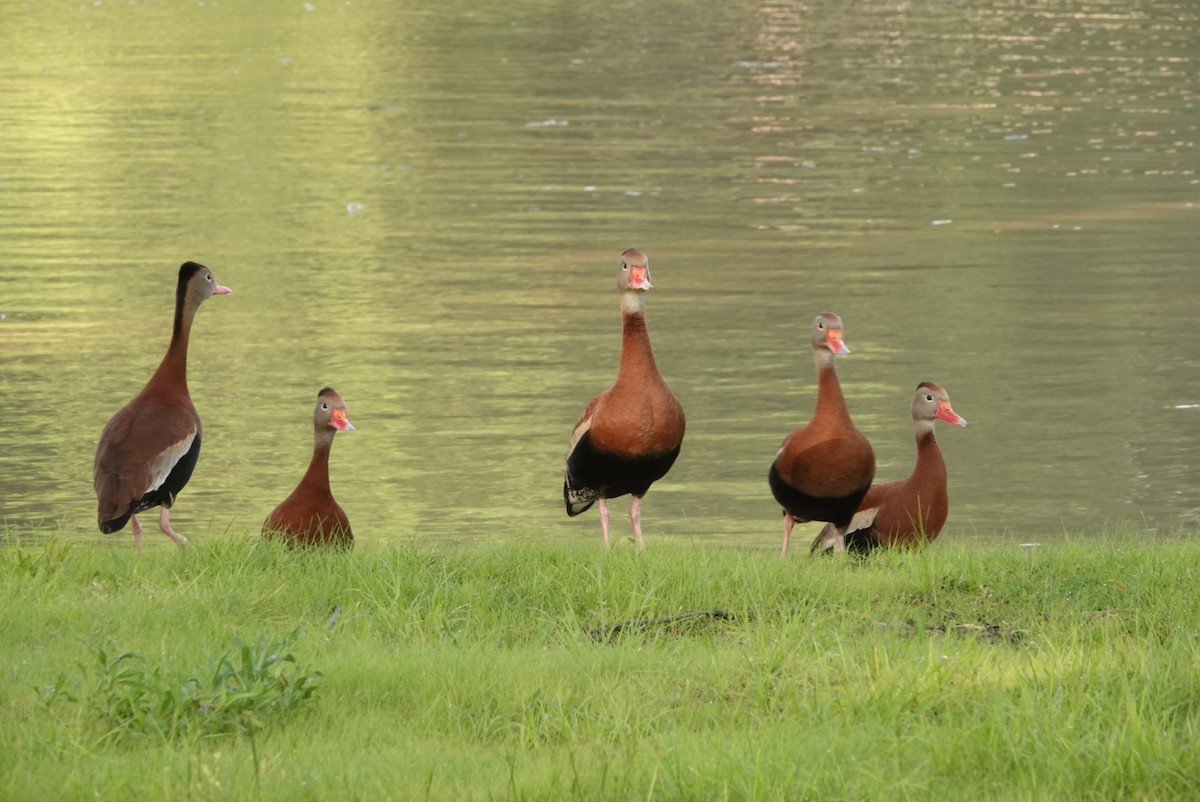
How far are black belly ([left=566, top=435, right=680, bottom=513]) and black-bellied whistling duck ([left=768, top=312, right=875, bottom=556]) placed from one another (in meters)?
0.51

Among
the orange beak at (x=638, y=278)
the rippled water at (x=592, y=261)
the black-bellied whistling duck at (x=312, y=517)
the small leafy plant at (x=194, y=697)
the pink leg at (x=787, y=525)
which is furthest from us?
the rippled water at (x=592, y=261)

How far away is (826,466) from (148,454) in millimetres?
2962

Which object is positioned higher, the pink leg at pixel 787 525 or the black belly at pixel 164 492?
the black belly at pixel 164 492

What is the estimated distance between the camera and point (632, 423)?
8117 millimetres

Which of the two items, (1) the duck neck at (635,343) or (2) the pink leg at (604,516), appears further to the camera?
(2) the pink leg at (604,516)

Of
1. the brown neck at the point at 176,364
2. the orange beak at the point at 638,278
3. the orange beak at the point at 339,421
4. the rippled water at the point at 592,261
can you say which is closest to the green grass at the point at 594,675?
the orange beak at the point at 339,421

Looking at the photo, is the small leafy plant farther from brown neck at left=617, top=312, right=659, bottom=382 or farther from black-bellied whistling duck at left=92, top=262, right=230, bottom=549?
brown neck at left=617, top=312, right=659, bottom=382

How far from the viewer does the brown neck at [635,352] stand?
26.8 ft

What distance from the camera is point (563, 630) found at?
6.75 meters

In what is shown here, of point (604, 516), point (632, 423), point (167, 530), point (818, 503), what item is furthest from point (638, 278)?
point (167, 530)

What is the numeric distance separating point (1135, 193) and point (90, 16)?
27676mm

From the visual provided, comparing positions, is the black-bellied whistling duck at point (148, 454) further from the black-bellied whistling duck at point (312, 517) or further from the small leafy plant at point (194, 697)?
the small leafy plant at point (194, 697)

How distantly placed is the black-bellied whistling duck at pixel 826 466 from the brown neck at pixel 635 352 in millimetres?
721

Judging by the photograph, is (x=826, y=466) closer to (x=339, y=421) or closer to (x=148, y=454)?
(x=339, y=421)
